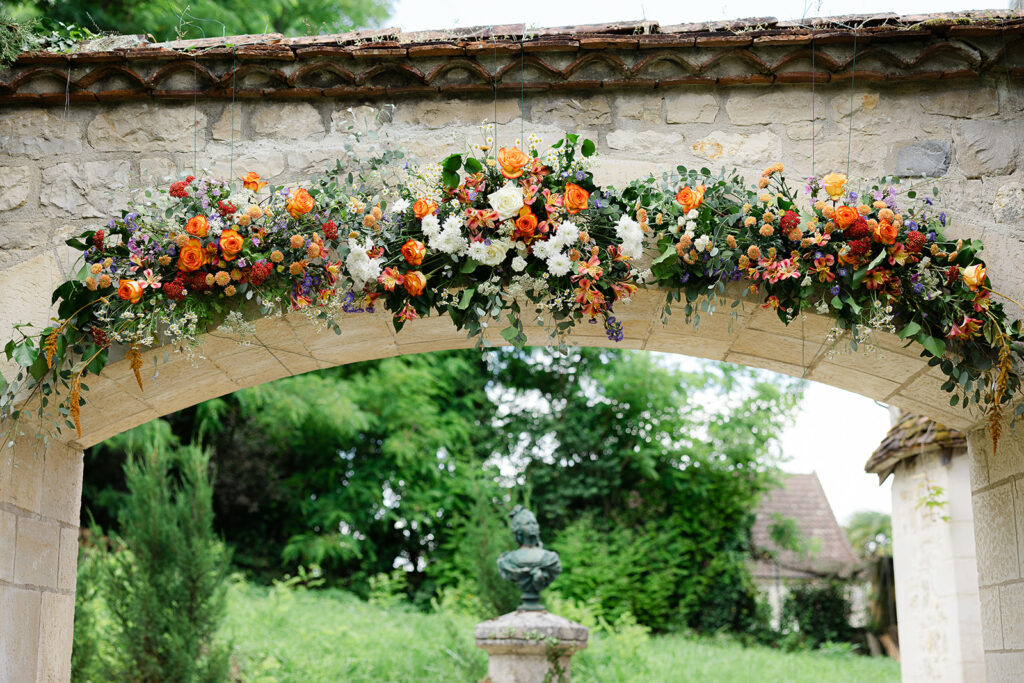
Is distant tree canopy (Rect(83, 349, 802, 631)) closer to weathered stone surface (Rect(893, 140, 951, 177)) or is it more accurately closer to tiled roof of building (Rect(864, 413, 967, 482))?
tiled roof of building (Rect(864, 413, 967, 482))

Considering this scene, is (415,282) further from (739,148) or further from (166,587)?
(166,587)

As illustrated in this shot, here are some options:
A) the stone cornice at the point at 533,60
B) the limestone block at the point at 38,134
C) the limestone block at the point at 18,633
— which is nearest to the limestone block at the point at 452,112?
the stone cornice at the point at 533,60

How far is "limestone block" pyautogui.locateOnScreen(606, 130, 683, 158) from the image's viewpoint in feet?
9.73

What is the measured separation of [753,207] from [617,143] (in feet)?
1.70

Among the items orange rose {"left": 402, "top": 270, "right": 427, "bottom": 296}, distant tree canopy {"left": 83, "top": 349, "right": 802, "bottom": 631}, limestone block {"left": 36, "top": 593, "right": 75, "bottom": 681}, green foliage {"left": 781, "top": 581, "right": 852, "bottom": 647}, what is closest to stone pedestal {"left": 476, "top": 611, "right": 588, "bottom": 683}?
limestone block {"left": 36, "top": 593, "right": 75, "bottom": 681}

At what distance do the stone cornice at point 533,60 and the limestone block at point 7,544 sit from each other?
4.39ft

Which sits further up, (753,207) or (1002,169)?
(1002,169)

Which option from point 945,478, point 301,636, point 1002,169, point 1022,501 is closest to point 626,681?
point 301,636

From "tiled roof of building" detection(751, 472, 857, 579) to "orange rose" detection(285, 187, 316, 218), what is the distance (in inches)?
404

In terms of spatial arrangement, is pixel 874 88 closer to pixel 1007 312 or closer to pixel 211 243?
pixel 1007 312

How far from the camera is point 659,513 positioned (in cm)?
1145

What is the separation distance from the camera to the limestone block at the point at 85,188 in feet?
9.97

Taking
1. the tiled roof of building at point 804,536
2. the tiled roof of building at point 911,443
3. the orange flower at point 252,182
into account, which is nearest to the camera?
the orange flower at point 252,182

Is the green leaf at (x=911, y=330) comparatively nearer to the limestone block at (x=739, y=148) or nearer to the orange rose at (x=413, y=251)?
the limestone block at (x=739, y=148)
